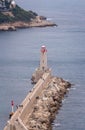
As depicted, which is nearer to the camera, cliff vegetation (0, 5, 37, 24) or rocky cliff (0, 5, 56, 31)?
rocky cliff (0, 5, 56, 31)

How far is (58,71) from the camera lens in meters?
58.7

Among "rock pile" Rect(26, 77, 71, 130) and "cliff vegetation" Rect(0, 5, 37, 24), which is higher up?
"rock pile" Rect(26, 77, 71, 130)

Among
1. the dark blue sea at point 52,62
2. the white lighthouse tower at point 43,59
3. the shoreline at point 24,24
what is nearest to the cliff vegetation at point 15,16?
the shoreline at point 24,24

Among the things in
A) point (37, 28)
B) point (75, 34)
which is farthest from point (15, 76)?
point (37, 28)

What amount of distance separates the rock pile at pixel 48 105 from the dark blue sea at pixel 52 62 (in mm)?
442

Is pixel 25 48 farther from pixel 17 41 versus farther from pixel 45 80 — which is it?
pixel 45 80

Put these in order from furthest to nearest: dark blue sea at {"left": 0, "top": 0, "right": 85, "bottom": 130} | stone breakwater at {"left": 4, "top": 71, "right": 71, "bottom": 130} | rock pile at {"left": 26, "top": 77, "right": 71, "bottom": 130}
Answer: dark blue sea at {"left": 0, "top": 0, "right": 85, "bottom": 130}, rock pile at {"left": 26, "top": 77, "right": 71, "bottom": 130}, stone breakwater at {"left": 4, "top": 71, "right": 71, "bottom": 130}

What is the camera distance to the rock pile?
3788 centimetres

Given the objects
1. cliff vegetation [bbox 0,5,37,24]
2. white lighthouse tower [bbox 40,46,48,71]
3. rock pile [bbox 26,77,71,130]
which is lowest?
cliff vegetation [bbox 0,5,37,24]

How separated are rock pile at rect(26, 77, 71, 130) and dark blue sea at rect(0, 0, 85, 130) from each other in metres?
0.44

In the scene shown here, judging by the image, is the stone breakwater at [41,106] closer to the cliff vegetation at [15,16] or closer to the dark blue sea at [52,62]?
the dark blue sea at [52,62]

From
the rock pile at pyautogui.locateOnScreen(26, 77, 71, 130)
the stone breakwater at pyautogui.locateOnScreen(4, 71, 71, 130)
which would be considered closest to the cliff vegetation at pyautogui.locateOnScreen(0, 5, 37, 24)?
the rock pile at pyautogui.locateOnScreen(26, 77, 71, 130)

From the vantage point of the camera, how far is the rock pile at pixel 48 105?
124ft

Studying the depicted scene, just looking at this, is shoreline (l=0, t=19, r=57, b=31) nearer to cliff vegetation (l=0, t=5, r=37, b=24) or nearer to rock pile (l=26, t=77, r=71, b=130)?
cliff vegetation (l=0, t=5, r=37, b=24)
